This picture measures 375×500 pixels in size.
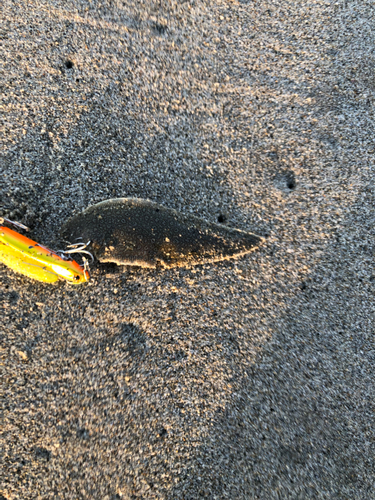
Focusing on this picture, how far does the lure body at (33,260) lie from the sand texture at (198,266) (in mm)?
78

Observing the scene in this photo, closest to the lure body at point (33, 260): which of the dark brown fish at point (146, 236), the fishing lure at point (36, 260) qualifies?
the fishing lure at point (36, 260)

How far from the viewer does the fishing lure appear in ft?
5.14

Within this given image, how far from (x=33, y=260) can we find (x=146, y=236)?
24.4 inches

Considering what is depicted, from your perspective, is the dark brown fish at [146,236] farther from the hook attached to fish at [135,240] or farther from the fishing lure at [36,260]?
the fishing lure at [36,260]

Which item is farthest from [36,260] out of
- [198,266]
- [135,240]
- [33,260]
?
[198,266]

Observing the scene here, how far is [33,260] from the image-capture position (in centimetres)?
159

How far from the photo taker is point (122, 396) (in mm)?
1568

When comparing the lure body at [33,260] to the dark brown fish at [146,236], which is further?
the dark brown fish at [146,236]

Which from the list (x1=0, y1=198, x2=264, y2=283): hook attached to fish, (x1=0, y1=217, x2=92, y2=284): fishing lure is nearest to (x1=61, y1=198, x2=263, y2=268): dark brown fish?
(x1=0, y1=198, x2=264, y2=283): hook attached to fish

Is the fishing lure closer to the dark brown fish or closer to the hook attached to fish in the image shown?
the hook attached to fish

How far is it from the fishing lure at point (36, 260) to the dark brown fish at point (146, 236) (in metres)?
0.12

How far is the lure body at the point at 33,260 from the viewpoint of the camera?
1565 millimetres

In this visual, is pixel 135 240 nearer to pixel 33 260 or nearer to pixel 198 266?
pixel 198 266

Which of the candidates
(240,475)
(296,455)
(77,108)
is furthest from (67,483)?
(77,108)
